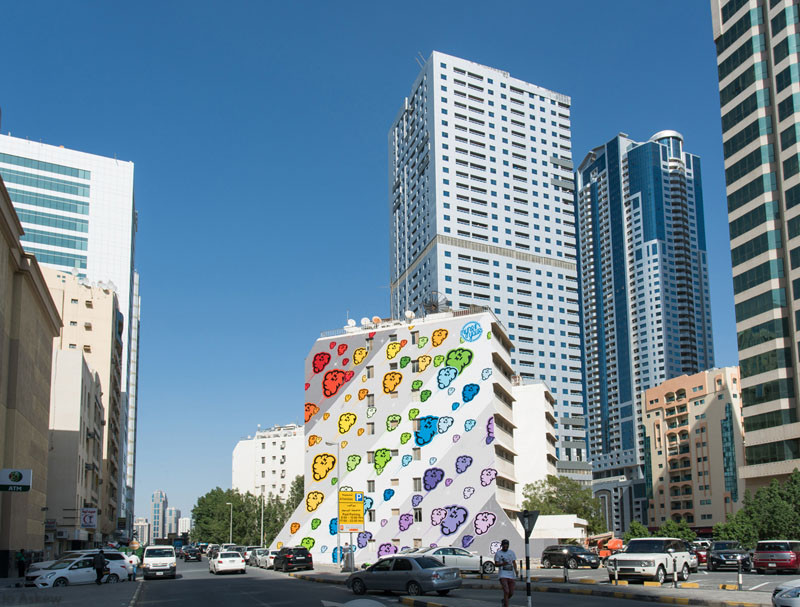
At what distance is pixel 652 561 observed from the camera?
33.2 m

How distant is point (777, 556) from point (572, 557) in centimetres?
1404

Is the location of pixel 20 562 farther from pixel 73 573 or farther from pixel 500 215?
pixel 500 215

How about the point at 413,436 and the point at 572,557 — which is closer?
the point at 572,557

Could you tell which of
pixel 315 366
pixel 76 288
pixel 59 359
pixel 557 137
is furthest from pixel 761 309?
pixel 557 137

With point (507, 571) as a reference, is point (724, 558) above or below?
below

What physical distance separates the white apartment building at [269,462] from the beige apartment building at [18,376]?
10167cm

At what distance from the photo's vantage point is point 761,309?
77.9 meters

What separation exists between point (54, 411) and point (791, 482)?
65.3 metres

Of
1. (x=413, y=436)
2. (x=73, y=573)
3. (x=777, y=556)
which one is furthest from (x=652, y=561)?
(x=413, y=436)

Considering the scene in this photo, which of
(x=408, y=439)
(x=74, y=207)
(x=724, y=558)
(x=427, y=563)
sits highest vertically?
(x=74, y=207)

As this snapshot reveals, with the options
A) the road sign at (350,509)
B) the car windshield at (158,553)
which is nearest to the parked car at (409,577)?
the road sign at (350,509)

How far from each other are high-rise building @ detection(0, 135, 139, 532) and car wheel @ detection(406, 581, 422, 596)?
10472cm

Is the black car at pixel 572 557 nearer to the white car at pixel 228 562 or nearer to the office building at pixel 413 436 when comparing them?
the office building at pixel 413 436

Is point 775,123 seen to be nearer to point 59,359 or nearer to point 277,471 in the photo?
point 59,359
